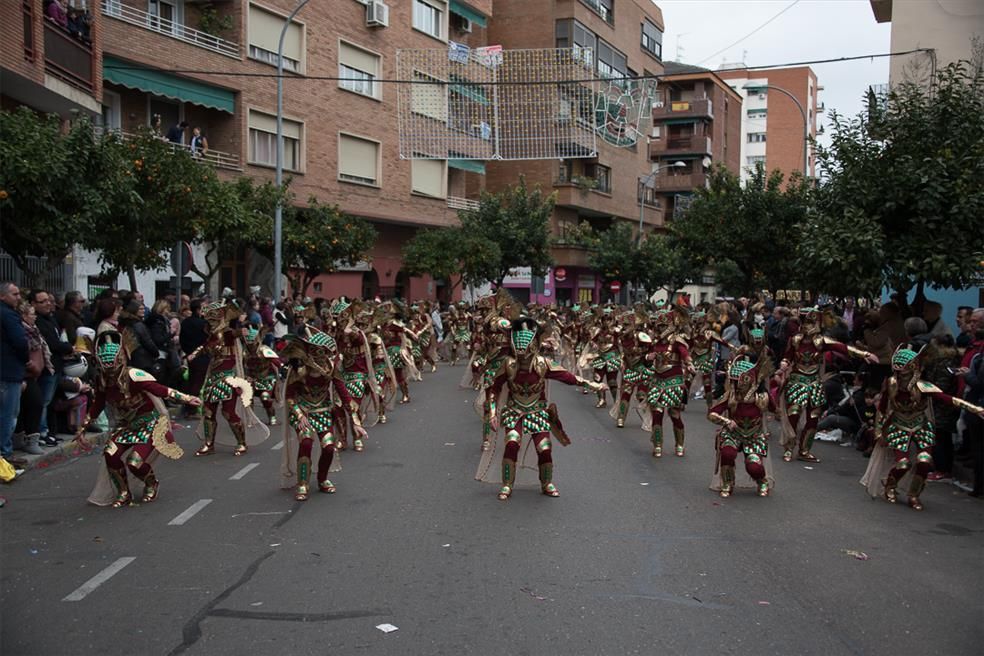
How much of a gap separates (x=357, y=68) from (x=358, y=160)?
3.38 metres

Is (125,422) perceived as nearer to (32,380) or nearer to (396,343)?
(32,380)

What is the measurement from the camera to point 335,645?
5.31 m

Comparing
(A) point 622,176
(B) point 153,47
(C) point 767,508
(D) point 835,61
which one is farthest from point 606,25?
(C) point 767,508

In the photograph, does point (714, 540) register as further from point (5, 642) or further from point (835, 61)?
point (835, 61)

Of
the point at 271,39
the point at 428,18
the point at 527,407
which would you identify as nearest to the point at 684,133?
the point at 428,18

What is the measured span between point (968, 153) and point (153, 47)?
2088cm

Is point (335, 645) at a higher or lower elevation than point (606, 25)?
lower

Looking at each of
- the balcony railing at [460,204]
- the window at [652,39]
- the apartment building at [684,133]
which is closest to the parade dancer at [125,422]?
the balcony railing at [460,204]

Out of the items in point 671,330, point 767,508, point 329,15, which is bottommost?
point 767,508

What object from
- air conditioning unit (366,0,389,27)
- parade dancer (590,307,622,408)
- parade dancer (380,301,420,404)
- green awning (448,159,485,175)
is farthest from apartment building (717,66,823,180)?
parade dancer (380,301,420,404)

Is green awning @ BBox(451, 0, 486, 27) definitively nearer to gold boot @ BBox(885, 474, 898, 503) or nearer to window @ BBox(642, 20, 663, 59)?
window @ BBox(642, 20, 663, 59)

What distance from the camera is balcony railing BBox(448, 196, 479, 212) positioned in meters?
42.8

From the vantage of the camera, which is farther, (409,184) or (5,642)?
(409,184)

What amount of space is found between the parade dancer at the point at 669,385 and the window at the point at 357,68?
24515 mm
